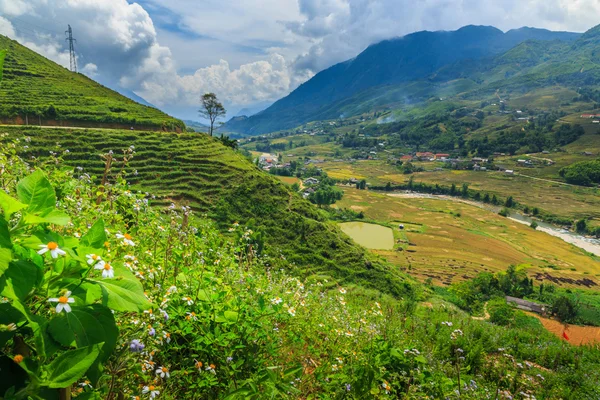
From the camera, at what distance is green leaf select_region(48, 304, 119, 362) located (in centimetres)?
116

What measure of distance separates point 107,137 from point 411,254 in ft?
173

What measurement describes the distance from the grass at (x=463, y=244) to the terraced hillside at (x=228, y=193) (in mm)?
16919

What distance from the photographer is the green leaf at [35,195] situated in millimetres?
1354

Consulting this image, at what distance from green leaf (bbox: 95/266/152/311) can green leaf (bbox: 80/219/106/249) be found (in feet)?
0.53

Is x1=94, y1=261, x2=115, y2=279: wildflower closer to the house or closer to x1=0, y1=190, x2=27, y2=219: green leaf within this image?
x1=0, y1=190, x2=27, y2=219: green leaf

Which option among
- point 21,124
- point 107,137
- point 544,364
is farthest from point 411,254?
point 21,124

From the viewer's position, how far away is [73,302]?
121 centimetres

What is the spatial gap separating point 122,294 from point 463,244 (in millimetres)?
75089

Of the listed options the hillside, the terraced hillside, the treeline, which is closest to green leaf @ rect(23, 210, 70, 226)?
the terraced hillside

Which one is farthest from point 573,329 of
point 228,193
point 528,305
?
point 228,193

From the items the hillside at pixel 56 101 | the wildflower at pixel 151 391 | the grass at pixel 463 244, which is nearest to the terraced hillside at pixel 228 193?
the hillside at pixel 56 101

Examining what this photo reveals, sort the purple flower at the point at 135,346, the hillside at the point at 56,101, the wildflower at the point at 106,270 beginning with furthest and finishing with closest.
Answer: the hillside at the point at 56,101 < the purple flower at the point at 135,346 < the wildflower at the point at 106,270

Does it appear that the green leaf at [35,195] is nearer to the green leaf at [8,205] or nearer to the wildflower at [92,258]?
the green leaf at [8,205]

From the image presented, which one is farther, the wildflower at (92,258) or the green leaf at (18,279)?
the wildflower at (92,258)
